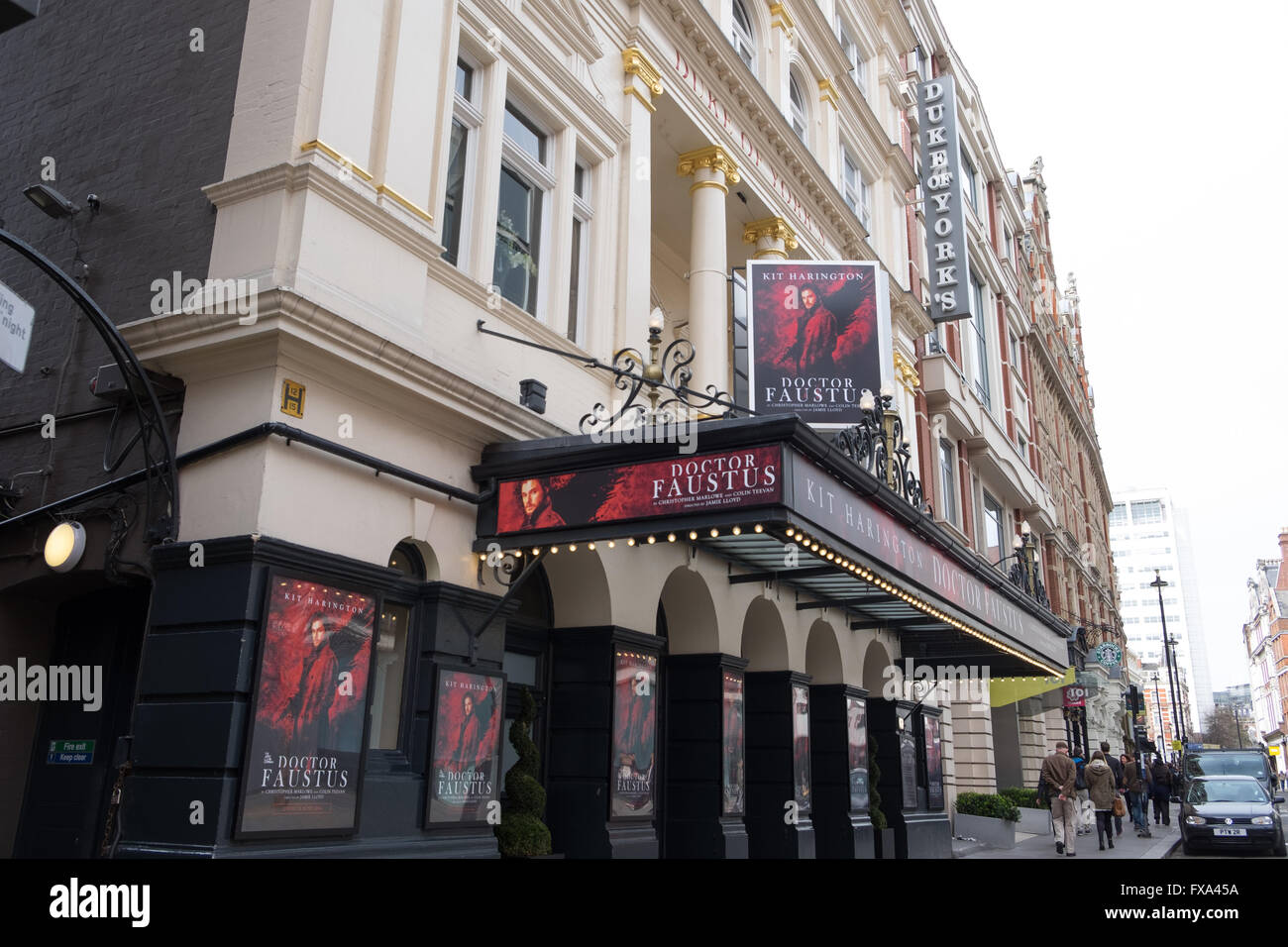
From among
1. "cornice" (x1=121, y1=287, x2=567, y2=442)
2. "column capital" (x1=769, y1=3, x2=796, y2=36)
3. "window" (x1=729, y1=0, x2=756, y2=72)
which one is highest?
"column capital" (x1=769, y1=3, x2=796, y2=36)

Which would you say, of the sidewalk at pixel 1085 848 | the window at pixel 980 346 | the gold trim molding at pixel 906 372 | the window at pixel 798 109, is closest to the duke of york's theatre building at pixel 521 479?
the window at pixel 798 109

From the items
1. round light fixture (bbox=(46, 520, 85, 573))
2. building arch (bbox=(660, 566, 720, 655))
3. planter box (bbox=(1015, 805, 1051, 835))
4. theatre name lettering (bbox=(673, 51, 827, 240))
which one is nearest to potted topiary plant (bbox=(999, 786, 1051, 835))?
planter box (bbox=(1015, 805, 1051, 835))

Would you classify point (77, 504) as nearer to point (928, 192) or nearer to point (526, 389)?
point (526, 389)

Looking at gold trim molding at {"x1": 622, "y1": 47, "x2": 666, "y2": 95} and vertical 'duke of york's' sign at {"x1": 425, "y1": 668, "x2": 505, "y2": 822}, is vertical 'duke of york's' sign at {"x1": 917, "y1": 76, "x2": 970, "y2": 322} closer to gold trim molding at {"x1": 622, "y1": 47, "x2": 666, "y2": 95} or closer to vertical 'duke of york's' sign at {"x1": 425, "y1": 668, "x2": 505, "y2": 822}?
gold trim molding at {"x1": 622, "y1": 47, "x2": 666, "y2": 95}

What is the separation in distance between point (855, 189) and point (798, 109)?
3.05 metres

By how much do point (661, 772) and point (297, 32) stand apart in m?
9.42

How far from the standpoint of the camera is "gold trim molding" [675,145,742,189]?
1568 centimetres

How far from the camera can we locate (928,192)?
2689cm

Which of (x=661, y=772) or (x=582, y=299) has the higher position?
(x=582, y=299)

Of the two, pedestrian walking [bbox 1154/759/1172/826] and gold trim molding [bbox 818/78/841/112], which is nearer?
gold trim molding [bbox 818/78/841/112]

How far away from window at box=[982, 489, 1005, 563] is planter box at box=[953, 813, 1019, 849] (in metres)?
8.36

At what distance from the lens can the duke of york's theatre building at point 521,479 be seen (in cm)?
772
